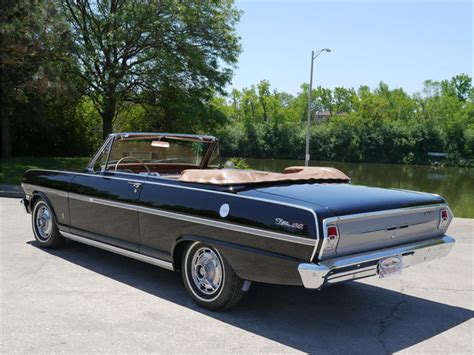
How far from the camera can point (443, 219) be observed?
463cm

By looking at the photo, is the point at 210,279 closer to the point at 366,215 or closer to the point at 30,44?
the point at 366,215

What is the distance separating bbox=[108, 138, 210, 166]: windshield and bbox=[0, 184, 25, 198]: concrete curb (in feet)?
23.7

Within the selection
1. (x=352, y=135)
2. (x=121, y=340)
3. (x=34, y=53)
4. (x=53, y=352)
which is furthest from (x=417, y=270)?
(x=352, y=135)

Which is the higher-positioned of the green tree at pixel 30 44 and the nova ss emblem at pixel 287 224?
the green tree at pixel 30 44

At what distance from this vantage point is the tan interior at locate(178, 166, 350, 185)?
439cm

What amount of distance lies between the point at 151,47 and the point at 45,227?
1723 cm

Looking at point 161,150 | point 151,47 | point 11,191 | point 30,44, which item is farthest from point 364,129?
point 161,150

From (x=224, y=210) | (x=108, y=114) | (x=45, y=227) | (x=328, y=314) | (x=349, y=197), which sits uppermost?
(x=108, y=114)

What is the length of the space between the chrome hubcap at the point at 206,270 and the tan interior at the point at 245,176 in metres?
0.64

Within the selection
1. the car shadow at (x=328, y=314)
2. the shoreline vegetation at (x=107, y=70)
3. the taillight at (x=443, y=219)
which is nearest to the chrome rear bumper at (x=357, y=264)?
the taillight at (x=443, y=219)

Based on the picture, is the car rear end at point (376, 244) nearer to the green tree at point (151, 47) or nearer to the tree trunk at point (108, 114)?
the green tree at point (151, 47)

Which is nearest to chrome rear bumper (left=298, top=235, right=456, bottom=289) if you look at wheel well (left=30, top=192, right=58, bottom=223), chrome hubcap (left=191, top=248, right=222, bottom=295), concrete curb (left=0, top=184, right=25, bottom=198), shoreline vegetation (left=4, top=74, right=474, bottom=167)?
chrome hubcap (left=191, top=248, right=222, bottom=295)

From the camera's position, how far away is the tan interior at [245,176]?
4388mm

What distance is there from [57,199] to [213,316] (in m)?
2.96
